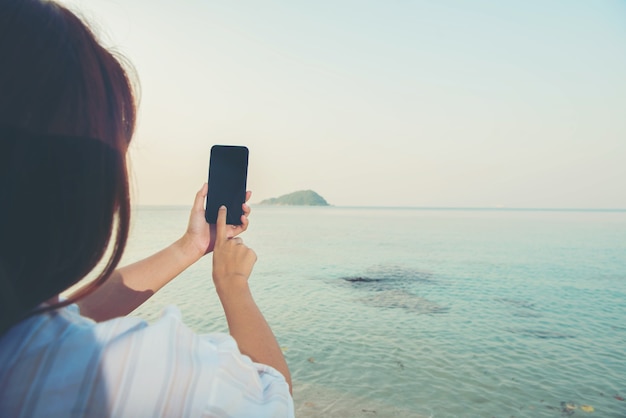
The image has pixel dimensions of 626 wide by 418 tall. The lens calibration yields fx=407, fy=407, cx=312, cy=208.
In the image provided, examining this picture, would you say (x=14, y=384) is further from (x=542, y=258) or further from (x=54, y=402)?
(x=542, y=258)

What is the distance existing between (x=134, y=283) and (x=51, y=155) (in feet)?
3.57

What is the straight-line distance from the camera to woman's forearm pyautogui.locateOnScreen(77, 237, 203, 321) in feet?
5.96

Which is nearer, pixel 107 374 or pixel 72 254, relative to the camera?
pixel 107 374

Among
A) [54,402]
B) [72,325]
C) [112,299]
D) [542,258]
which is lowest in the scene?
[542,258]

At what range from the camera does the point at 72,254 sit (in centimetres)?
99

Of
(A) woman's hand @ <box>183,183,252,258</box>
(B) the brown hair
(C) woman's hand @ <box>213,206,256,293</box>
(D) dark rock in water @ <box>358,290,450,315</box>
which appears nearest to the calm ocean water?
(D) dark rock in water @ <box>358,290,450,315</box>

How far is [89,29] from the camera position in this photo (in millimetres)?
1100

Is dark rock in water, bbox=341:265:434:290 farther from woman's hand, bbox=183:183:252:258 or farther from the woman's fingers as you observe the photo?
the woman's fingers

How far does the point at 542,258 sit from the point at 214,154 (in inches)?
1250

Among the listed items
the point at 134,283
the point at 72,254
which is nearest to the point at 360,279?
the point at 134,283

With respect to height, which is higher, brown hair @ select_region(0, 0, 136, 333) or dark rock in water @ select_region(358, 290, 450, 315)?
brown hair @ select_region(0, 0, 136, 333)

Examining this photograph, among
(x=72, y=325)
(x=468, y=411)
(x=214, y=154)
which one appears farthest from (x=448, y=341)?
(x=72, y=325)

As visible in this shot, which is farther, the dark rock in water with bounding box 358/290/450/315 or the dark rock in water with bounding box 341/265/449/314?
the dark rock in water with bounding box 341/265/449/314

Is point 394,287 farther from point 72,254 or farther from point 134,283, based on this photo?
point 72,254
